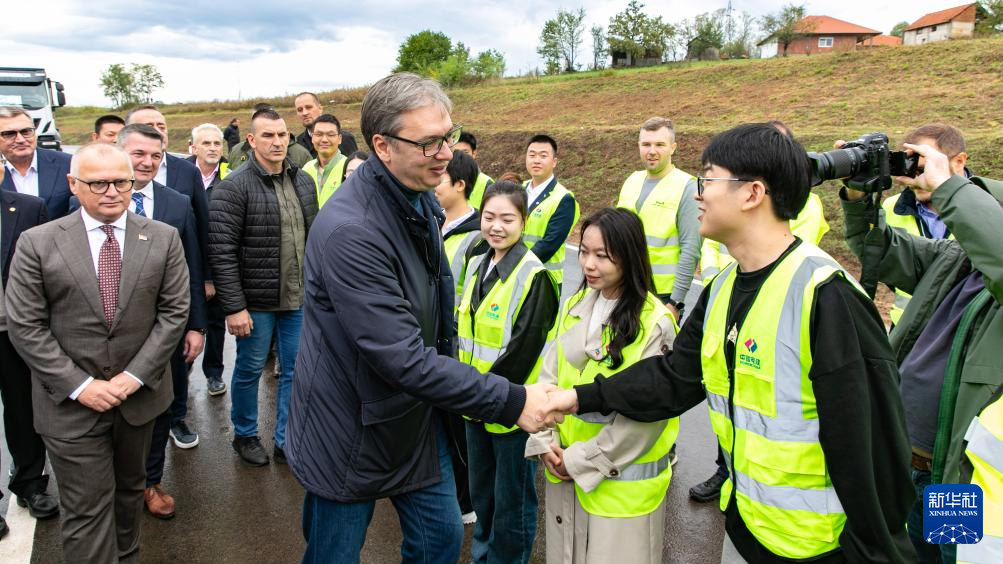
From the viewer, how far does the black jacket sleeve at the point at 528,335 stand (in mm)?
3148

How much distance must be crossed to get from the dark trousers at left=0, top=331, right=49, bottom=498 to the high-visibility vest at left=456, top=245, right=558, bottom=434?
2576mm

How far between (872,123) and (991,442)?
1744cm

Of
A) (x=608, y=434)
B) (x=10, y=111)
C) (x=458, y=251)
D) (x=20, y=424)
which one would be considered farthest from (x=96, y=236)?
(x=608, y=434)

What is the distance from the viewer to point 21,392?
154 inches

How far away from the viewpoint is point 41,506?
13.1 ft

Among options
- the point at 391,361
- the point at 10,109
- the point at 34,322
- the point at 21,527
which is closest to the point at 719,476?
the point at 391,361

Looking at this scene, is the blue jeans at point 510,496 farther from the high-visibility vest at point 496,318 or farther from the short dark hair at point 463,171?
the short dark hair at point 463,171

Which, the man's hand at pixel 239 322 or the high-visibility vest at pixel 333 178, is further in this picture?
the high-visibility vest at pixel 333 178

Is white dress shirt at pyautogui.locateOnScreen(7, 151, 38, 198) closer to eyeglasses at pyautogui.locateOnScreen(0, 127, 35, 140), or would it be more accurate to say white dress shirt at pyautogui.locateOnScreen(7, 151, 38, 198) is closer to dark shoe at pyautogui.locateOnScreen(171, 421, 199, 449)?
eyeglasses at pyautogui.locateOnScreen(0, 127, 35, 140)

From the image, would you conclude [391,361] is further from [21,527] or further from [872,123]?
[872,123]

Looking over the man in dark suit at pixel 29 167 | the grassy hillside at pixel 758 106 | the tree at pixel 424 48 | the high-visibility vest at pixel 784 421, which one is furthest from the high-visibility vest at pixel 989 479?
the tree at pixel 424 48

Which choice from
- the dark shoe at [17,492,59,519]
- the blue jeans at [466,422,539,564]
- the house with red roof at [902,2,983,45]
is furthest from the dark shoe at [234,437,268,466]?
the house with red roof at [902,2,983,45]

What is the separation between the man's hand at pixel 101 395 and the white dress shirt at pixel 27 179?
1.87 meters

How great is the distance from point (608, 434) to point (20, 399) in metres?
3.40
